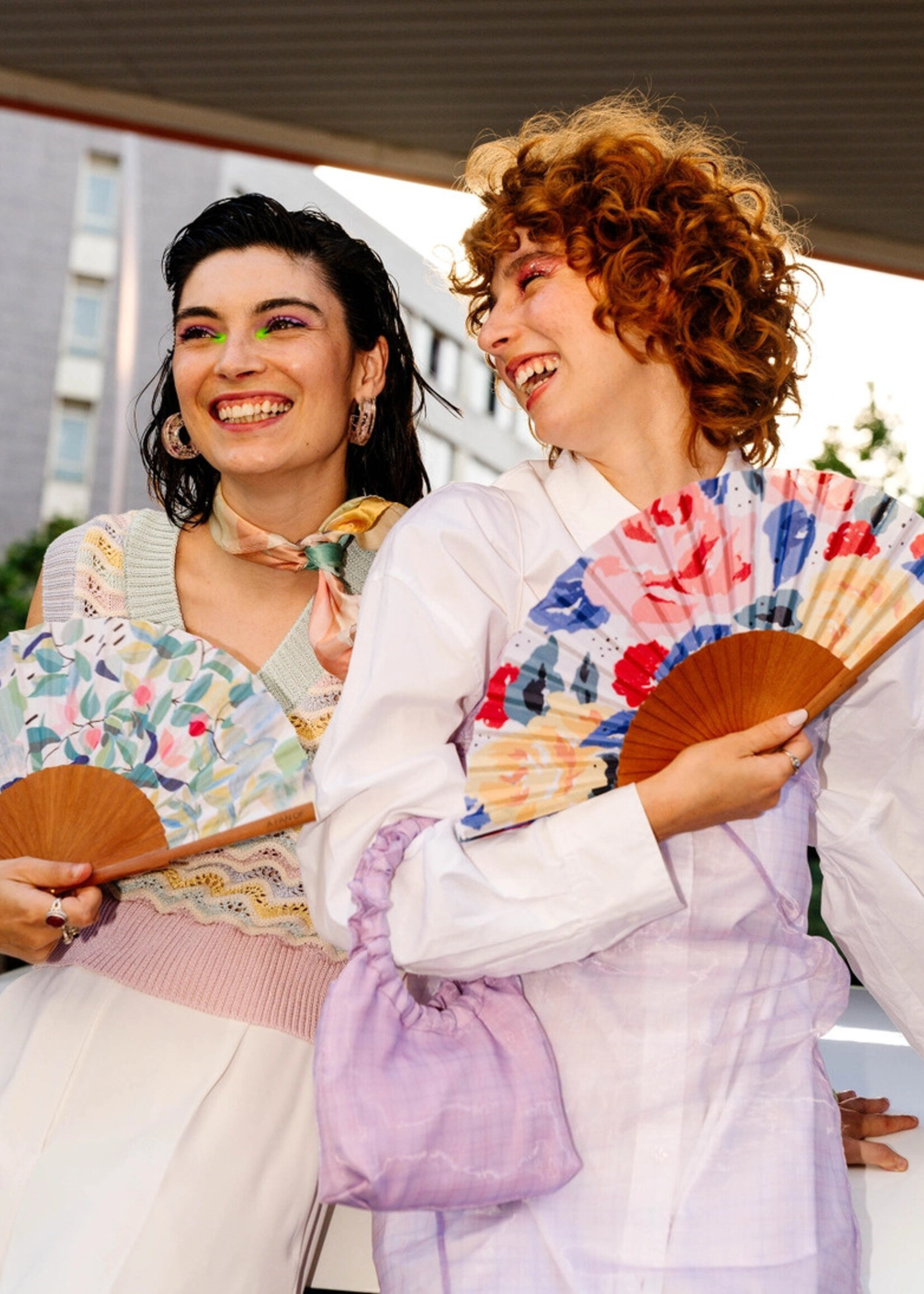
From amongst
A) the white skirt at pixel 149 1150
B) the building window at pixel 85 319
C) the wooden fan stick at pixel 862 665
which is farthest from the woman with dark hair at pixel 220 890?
the building window at pixel 85 319

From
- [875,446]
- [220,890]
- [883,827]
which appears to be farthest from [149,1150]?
[875,446]

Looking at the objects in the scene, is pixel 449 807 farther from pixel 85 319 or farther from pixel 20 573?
pixel 85 319

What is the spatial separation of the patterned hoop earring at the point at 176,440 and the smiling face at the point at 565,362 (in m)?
0.79

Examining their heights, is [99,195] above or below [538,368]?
above

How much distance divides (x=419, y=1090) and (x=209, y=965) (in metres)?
0.60

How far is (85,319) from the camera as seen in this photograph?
27.3m

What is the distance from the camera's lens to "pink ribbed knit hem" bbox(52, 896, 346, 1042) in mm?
1733

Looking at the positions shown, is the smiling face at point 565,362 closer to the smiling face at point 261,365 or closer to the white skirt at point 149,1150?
the smiling face at point 261,365

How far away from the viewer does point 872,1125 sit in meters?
1.80

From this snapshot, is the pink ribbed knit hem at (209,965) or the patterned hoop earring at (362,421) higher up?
the patterned hoop earring at (362,421)

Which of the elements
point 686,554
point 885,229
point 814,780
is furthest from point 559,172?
point 885,229

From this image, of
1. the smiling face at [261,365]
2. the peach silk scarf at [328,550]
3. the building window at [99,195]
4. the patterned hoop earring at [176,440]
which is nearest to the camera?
the peach silk scarf at [328,550]

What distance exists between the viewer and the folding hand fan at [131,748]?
5.69ft

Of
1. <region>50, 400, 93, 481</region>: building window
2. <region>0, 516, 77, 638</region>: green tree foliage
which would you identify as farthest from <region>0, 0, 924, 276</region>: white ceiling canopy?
→ <region>50, 400, 93, 481</region>: building window
